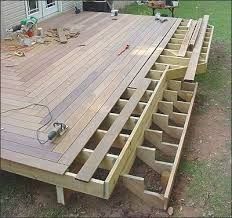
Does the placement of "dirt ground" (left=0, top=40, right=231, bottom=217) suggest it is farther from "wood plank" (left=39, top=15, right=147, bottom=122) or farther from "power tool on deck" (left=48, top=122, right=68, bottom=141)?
"wood plank" (left=39, top=15, right=147, bottom=122)

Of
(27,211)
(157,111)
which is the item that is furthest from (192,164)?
(27,211)

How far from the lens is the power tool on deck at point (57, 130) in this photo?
331cm

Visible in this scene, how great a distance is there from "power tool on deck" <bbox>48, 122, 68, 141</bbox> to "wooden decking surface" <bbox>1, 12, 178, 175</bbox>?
55 millimetres

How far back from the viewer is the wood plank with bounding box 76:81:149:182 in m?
3.02

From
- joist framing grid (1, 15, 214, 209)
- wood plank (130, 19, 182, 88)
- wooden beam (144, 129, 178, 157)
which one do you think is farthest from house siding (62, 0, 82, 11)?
wooden beam (144, 129, 178, 157)

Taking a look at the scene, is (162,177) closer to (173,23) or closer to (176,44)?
(176,44)

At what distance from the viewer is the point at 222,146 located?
4402 millimetres

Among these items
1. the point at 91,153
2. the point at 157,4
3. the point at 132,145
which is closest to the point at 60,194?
the point at 91,153

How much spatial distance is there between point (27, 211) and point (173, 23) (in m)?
5.35

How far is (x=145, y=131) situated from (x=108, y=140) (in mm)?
717

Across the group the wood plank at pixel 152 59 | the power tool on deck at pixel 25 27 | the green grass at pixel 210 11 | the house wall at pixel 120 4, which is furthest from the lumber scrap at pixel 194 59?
the house wall at pixel 120 4

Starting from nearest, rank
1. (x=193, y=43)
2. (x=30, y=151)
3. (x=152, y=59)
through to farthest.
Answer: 1. (x=30, y=151)
2. (x=152, y=59)
3. (x=193, y=43)

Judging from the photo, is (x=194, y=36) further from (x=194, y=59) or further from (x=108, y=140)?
(x=108, y=140)

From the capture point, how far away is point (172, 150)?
13.0ft
